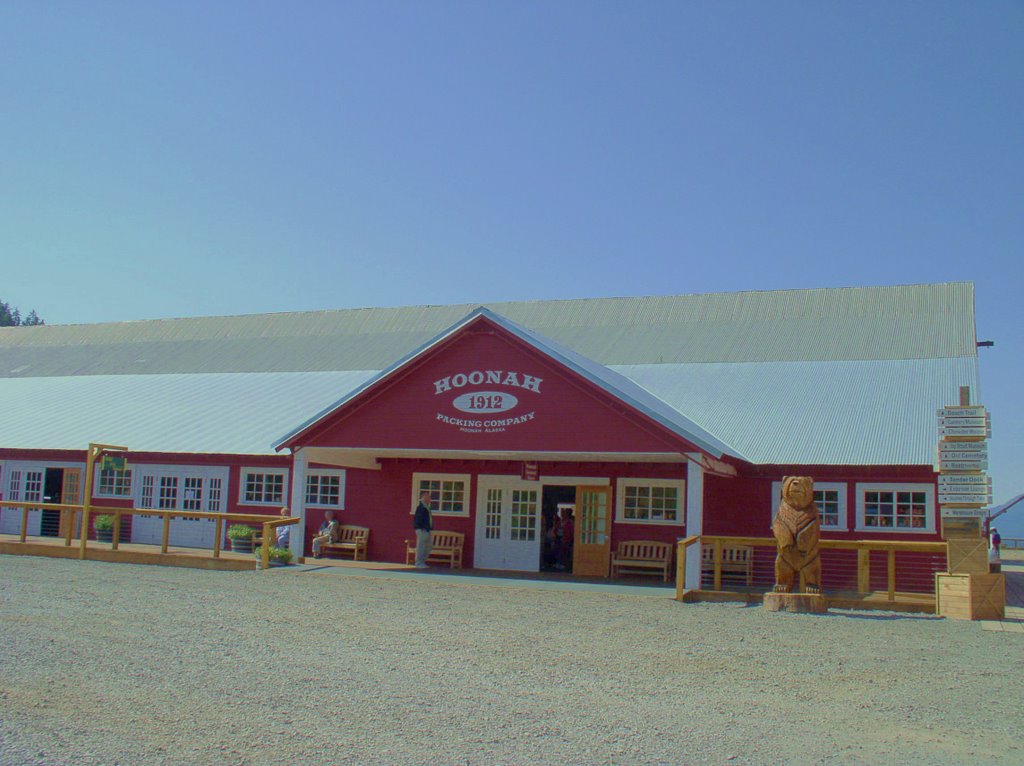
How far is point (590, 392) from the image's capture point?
58.6ft

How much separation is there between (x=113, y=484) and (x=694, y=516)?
49.3 feet

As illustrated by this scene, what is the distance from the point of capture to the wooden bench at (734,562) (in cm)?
1844

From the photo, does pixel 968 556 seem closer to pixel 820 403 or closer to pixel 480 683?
pixel 820 403

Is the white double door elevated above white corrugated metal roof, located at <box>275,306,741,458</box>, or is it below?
below

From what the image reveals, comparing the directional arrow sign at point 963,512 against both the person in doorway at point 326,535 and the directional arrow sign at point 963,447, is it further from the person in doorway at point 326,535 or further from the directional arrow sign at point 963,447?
the person in doorway at point 326,535

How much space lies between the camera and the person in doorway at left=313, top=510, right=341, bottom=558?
21792 millimetres

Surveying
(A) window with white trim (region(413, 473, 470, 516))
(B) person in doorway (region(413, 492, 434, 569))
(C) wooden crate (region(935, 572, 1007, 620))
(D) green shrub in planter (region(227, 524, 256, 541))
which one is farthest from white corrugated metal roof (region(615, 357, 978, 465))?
(D) green shrub in planter (region(227, 524, 256, 541))

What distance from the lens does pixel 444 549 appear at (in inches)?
822

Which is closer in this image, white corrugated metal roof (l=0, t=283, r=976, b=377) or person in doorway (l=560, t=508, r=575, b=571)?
person in doorway (l=560, t=508, r=575, b=571)

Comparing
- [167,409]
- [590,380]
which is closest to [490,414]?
[590,380]

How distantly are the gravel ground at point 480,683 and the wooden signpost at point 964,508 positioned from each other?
2.80 ft

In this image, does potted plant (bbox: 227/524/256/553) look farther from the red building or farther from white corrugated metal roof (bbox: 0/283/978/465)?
white corrugated metal roof (bbox: 0/283/978/465)

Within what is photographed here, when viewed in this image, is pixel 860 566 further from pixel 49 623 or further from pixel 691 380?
pixel 49 623

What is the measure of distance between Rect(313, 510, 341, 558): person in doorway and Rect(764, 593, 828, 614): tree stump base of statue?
33.8 ft
